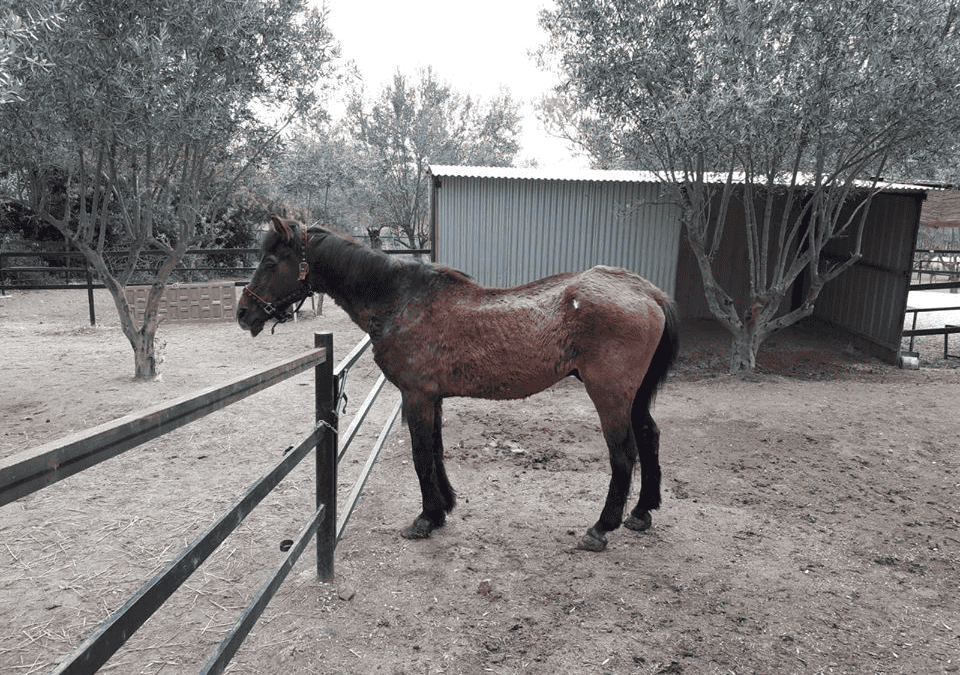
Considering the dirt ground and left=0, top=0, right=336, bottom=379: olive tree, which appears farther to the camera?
left=0, top=0, right=336, bottom=379: olive tree

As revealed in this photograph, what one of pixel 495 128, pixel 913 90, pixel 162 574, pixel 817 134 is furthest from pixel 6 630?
pixel 495 128

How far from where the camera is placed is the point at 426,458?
10.9ft

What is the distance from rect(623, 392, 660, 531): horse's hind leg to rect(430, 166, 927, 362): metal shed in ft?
20.6

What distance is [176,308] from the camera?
12.0 meters

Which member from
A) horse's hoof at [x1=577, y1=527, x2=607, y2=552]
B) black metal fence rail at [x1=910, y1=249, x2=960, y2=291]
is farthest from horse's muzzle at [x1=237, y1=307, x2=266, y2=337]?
black metal fence rail at [x1=910, y1=249, x2=960, y2=291]

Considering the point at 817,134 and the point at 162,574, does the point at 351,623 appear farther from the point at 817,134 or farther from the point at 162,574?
the point at 817,134

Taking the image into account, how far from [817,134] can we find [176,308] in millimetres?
11840

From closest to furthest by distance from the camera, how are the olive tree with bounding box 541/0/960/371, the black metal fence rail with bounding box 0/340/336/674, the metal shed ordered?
the black metal fence rail with bounding box 0/340/336/674
the olive tree with bounding box 541/0/960/371
the metal shed

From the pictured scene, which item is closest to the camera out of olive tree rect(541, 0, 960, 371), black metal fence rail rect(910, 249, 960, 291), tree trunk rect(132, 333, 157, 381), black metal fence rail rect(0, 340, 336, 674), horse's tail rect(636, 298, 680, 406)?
black metal fence rail rect(0, 340, 336, 674)

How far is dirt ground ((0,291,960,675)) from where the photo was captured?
2.41 metres

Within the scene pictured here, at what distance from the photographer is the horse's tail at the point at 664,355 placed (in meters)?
3.44

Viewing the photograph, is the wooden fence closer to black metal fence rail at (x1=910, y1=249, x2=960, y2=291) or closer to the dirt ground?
the dirt ground

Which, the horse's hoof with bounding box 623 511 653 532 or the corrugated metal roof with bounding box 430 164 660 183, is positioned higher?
the corrugated metal roof with bounding box 430 164 660 183

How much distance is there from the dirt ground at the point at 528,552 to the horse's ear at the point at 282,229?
178 cm
